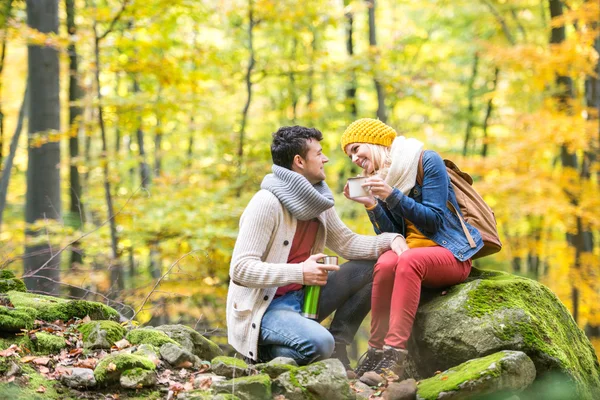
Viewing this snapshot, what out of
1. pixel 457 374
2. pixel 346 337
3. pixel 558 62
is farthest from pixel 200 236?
pixel 558 62

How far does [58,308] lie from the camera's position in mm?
3379

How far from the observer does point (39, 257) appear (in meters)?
6.77

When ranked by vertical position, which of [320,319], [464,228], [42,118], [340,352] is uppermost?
[42,118]

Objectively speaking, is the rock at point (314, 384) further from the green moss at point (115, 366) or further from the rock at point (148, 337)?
the rock at point (148, 337)

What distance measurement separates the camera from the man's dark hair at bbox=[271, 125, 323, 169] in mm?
3424

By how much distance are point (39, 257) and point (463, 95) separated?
38.0 ft

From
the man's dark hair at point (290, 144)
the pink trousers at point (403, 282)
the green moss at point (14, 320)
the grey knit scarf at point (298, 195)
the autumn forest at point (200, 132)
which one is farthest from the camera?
the autumn forest at point (200, 132)

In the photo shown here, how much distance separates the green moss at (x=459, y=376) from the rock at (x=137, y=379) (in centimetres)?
132

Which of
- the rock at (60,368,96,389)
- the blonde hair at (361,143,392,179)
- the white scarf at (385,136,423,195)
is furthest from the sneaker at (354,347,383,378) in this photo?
the rock at (60,368,96,389)

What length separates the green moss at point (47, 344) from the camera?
2.90 m

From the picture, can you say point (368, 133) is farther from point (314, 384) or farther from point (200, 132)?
point (200, 132)

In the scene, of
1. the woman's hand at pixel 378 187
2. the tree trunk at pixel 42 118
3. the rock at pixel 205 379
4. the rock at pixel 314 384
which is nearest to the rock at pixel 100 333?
the rock at pixel 205 379

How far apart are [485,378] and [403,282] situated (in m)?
0.71

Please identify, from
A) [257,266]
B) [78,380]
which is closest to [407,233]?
[257,266]
